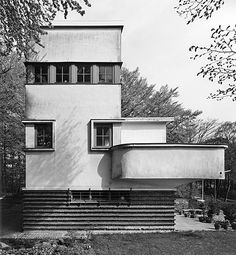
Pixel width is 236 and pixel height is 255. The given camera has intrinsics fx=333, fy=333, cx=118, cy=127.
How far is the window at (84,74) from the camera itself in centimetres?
1617

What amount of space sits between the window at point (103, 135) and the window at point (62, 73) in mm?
2738

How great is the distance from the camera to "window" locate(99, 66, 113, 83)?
1622 cm

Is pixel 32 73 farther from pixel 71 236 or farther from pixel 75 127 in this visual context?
pixel 71 236

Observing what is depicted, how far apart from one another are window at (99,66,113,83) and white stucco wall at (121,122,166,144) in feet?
7.44

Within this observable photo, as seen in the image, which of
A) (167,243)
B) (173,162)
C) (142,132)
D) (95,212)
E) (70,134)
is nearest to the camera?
(167,243)

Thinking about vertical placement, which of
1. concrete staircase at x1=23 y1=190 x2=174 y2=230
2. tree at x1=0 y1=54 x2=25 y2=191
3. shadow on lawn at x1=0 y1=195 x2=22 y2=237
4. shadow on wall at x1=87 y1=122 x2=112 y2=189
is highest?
tree at x1=0 y1=54 x2=25 y2=191

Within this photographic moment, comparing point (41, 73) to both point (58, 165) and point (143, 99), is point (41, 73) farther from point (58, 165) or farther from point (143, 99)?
point (143, 99)

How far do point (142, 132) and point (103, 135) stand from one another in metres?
1.93

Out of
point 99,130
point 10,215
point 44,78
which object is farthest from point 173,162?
point 10,215

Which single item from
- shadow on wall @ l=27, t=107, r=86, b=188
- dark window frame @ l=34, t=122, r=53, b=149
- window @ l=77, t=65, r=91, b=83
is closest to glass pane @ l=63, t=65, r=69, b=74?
window @ l=77, t=65, r=91, b=83

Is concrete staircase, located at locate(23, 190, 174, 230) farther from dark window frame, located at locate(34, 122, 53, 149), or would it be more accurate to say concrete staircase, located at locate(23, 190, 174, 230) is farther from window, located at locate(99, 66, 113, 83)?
window, located at locate(99, 66, 113, 83)

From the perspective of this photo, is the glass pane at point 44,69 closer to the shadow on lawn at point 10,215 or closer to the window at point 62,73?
the window at point 62,73

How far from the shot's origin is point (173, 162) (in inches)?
557

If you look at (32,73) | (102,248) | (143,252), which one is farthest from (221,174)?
(32,73)
